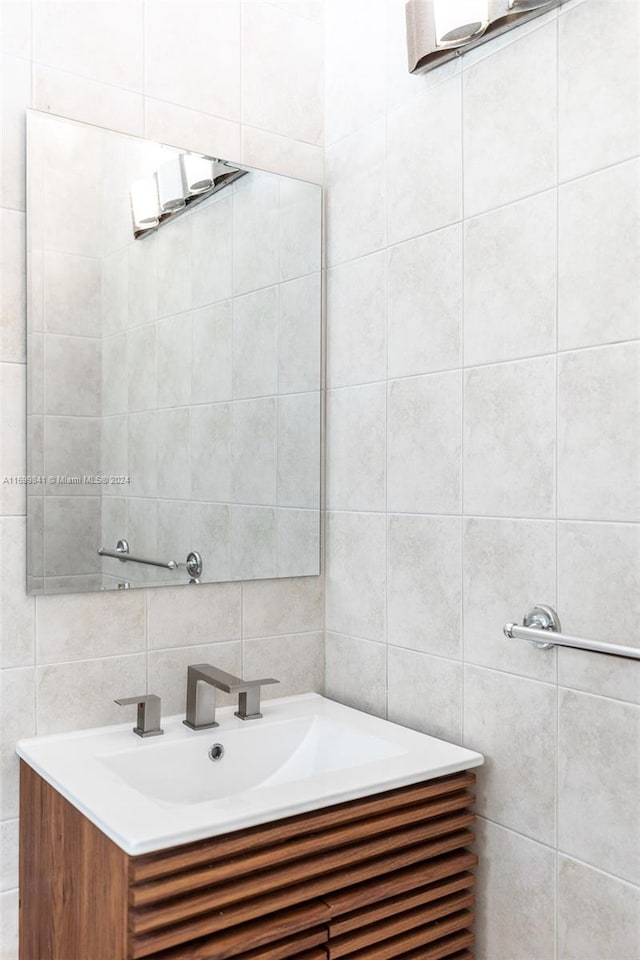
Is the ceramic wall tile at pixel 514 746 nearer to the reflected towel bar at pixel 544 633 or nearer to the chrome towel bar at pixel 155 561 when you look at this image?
the reflected towel bar at pixel 544 633

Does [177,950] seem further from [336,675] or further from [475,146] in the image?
[475,146]

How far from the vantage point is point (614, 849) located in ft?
4.15

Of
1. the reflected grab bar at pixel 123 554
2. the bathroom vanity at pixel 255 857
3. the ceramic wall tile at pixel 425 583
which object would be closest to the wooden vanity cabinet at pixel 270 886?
the bathroom vanity at pixel 255 857

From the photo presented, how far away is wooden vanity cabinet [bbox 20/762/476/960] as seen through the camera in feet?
3.74

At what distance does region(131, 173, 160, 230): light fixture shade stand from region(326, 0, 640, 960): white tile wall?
0.45 m

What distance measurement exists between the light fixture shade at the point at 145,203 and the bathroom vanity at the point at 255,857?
1.03m

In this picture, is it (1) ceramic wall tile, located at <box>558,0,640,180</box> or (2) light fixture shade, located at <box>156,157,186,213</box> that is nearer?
(1) ceramic wall tile, located at <box>558,0,640,180</box>

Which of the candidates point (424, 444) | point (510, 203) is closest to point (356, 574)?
point (424, 444)

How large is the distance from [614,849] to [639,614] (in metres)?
0.37

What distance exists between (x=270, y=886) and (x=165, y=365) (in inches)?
39.7

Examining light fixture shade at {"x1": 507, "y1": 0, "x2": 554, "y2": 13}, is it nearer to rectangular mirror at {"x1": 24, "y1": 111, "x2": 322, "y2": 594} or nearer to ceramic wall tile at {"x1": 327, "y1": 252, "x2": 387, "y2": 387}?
ceramic wall tile at {"x1": 327, "y1": 252, "x2": 387, "y2": 387}

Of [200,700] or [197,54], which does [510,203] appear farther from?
[200,700]

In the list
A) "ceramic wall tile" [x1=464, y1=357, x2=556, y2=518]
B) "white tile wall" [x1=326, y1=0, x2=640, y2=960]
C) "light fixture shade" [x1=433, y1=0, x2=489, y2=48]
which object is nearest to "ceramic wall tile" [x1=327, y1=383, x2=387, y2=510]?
"white tile wall" [x1=326, y1=0, x2=640, y2=960]

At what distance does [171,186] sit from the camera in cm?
170
